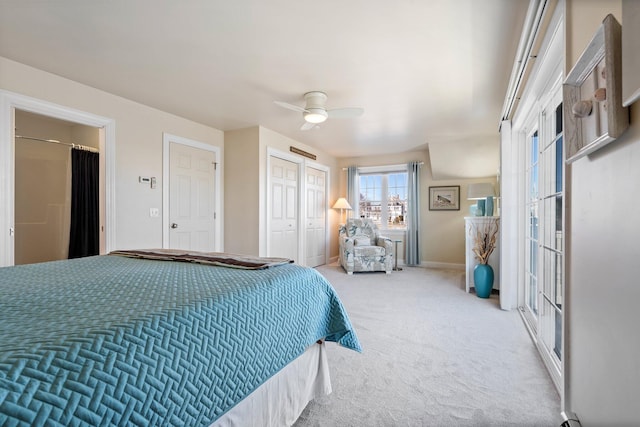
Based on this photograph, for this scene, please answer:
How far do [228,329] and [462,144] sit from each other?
5.23 m

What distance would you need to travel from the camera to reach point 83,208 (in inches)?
159

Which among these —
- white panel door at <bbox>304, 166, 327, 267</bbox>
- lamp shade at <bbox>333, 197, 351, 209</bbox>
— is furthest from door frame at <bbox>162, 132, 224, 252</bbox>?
lamp shade at <bbox>333, 197, 351, 209</bbox>

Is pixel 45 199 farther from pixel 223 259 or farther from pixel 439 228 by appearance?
pixel 439 228

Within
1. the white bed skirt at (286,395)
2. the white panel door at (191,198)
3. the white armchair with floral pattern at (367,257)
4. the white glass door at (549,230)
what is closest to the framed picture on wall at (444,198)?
the white armchair with floral pattern at (367,257)

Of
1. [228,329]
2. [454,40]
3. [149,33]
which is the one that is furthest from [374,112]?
[228,329]

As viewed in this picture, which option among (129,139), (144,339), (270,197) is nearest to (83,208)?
(129,139)

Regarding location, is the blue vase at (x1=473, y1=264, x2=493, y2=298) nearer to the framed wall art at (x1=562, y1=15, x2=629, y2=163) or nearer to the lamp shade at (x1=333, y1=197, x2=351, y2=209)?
the framed wall art at (x1=562, y1=15, x2=629, y2=163)

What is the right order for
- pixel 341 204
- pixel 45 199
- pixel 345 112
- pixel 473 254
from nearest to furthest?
1. pixel 345 112
2. pixel 45 199
3. pixel 473 254
4. pixel 341 204

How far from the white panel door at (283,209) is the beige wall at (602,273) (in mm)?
3932

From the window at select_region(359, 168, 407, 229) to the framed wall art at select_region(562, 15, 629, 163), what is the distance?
5.19 metres

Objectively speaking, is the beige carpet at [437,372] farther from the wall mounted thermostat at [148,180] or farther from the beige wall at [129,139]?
the wall mounted thermostat at [148,180]

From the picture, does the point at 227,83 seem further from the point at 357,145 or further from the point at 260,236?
the point at 357,145

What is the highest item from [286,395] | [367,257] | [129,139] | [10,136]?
[129,139]

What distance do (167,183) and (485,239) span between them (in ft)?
13.5
